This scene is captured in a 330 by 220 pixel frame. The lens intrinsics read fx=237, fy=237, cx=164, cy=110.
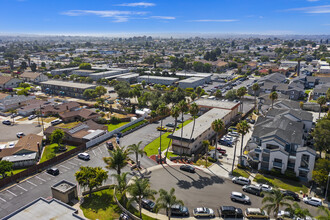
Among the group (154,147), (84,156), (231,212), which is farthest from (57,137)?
(231,212)

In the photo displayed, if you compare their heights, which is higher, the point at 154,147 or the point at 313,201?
the point at 313,201

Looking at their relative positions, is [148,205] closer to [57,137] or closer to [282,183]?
[282,183]

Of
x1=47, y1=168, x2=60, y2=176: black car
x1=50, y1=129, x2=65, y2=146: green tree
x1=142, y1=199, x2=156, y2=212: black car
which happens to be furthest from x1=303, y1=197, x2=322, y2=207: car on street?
x1=50, y1=129, x2=65, y2=146: green tree

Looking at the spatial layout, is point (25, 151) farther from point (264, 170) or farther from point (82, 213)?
point (264, 170)

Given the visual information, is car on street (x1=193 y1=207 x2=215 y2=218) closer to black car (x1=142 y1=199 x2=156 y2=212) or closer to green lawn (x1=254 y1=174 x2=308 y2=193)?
black car (x1=142 y1=199 x2=156 y2=212)

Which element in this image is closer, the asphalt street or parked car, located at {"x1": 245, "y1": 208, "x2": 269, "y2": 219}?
parked car, located at {"x1": 245, "y1": 208, "x2": 269, "y2": 219}

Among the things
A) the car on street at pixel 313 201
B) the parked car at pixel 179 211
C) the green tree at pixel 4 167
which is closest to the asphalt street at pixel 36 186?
the green tree at pixel 4 167
